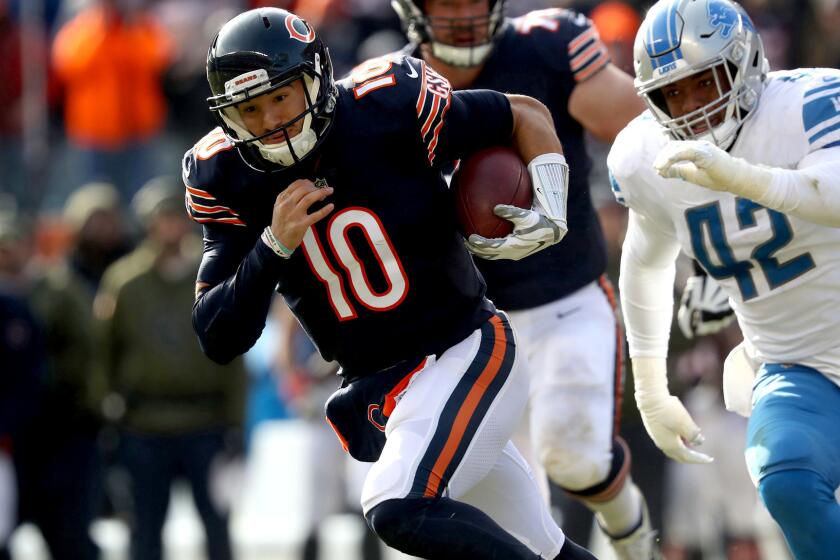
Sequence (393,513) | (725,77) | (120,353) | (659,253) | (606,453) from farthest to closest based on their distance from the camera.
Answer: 1. (120,353)
2. (606,453)
3. (659,253)
4. (725,77)
5. (393,513)

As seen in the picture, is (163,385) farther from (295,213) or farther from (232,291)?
(295,213)

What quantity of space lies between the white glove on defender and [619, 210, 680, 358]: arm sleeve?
438mm

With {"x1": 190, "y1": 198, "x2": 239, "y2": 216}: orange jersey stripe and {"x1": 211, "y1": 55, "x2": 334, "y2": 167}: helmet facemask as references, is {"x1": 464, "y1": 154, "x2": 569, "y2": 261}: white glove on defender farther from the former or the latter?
{"x1": 190, "y1": 198, "x2": 239, "y2": 216}: orange jersey stripe

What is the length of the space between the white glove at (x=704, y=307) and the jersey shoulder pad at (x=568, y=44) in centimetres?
81

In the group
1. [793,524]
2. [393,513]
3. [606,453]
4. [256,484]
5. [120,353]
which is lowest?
[256,484]

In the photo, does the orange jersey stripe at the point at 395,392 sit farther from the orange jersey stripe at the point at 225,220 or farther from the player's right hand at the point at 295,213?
the orange jersey stripe at the point at 225,220

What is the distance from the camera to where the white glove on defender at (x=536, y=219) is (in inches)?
171


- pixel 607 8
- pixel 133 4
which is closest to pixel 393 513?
pixel 607 8

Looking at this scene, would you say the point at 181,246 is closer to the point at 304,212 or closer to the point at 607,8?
the point at 607,8

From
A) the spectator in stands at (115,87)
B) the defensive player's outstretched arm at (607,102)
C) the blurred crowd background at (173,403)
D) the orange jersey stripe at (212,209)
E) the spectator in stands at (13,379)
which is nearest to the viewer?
the orange jersey stripe at (212,209)

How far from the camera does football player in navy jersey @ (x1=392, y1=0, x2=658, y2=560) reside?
548 centimetres

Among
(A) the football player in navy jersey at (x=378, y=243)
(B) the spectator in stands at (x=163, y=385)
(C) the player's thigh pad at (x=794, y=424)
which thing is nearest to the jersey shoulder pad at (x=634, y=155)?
(A) the football player in navy jersey at (x=378, y=243)

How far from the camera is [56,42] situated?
10.5 m

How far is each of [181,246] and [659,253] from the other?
149 inches
